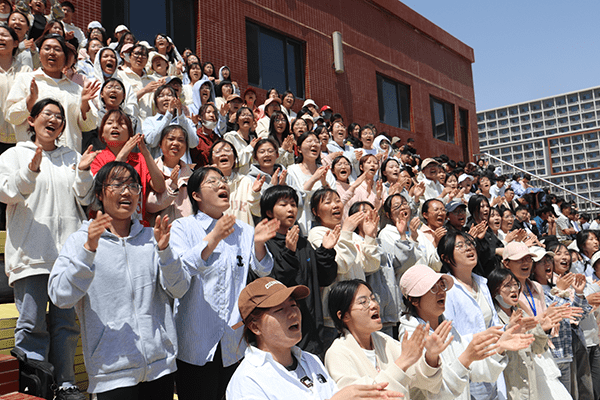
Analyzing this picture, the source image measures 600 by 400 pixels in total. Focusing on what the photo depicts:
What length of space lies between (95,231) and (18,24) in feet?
14.3

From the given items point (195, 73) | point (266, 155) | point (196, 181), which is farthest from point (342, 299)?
point (195, 73)

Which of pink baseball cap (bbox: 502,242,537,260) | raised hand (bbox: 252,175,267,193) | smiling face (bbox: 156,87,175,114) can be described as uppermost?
smiling face (bbox: 156,87,175,114)

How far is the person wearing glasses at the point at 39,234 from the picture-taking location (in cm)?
294

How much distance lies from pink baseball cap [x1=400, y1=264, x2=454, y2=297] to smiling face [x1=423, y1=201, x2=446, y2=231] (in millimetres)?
2211

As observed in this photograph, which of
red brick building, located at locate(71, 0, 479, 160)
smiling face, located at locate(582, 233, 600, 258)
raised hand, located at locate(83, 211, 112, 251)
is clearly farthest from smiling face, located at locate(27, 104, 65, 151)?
smiling face, located at locate(582, 233, 600, 258)

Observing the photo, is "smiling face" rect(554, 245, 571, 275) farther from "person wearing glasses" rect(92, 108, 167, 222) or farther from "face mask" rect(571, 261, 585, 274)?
"person wearing glasses" rect(92, 108, 167, 222)

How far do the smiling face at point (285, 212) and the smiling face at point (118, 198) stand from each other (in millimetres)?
1260

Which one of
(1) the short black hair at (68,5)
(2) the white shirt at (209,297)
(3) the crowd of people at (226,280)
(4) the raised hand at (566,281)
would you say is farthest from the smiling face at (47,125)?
(1) the short black hair at (68,5)

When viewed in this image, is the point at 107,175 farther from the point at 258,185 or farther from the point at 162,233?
the point at 258,185

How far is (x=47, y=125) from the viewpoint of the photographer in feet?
11.1

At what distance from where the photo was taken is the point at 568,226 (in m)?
14.4

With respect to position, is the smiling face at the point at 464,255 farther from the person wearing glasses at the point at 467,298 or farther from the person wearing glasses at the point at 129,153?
the person wearing glasses at the point at 129,153

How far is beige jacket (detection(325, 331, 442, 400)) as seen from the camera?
2.48 meters

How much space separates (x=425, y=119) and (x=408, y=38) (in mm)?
3191
